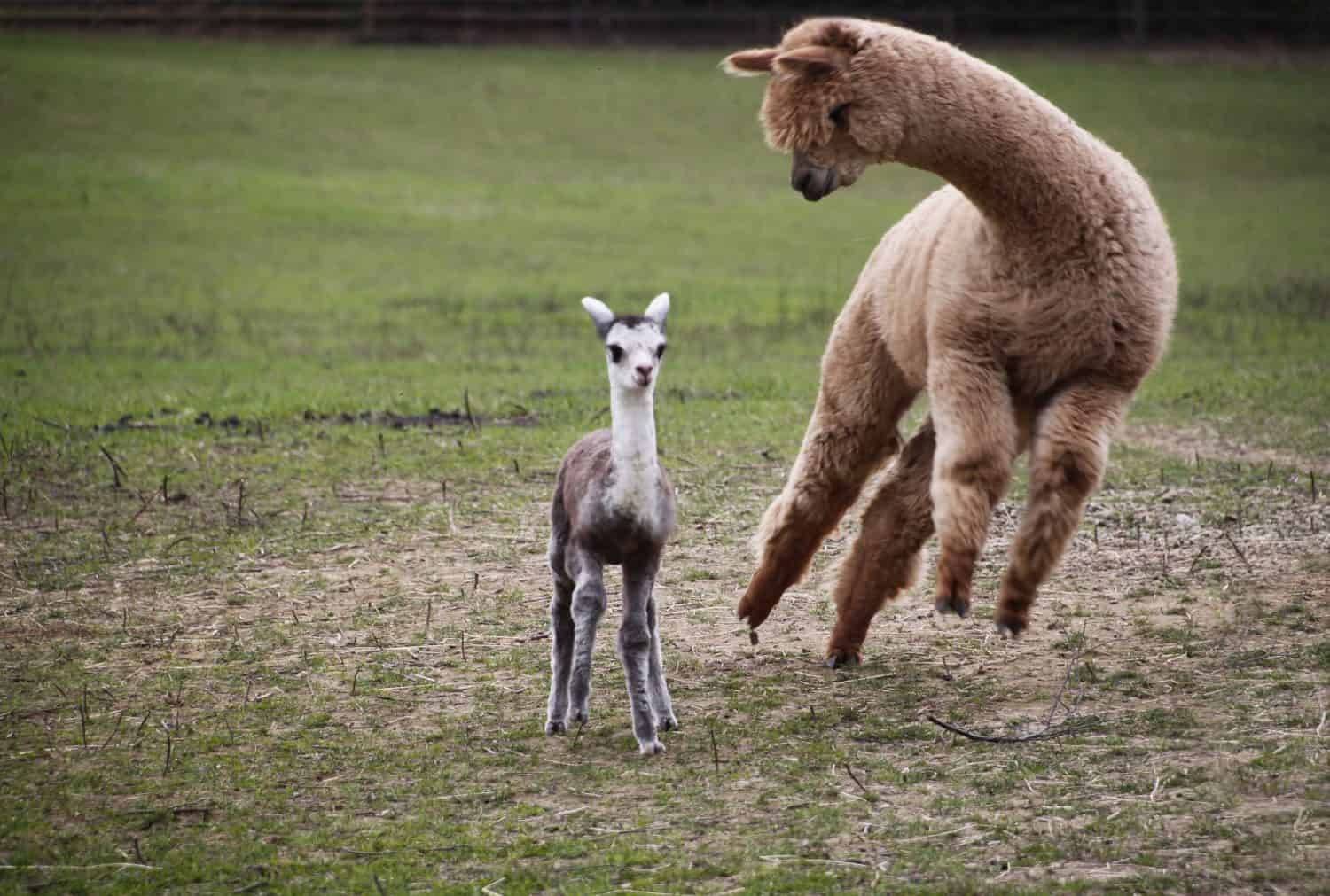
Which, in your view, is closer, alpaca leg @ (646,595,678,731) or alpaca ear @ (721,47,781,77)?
alpaca ear @ (721,47,781,77)

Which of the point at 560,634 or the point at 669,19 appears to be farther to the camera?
the point at 669,19

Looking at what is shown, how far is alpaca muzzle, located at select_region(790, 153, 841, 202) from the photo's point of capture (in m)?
5.06

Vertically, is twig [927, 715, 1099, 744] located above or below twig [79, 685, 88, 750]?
above

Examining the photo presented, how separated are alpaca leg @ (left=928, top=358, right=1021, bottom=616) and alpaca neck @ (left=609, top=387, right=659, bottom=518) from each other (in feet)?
2.93

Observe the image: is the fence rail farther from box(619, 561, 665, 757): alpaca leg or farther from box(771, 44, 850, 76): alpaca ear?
box(619, 561, 665, 757): alpaca leg

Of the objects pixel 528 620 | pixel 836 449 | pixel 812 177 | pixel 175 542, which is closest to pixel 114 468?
pixel 175 542

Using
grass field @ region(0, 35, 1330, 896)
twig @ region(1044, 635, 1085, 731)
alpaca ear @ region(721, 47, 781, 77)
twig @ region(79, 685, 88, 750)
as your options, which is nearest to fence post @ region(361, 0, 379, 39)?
grass field @ region(0, 35, 1330, 896)

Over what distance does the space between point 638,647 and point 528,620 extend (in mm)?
1536

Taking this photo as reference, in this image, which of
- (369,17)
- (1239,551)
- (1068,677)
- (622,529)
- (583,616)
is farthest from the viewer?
(369,17)

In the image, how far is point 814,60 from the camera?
4.93 meters

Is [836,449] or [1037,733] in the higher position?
[836,449]

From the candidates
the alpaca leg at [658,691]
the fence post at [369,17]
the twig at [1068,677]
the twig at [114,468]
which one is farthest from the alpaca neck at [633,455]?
the fence post at [369,17]

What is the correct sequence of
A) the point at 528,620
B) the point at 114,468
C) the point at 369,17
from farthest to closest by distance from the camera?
1. the point at 369,17
2. the point at 114,468
3. the point at 528,620

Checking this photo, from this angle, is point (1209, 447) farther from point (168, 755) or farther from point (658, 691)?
point (168, 755)
